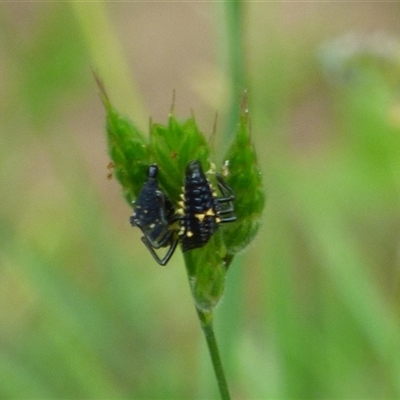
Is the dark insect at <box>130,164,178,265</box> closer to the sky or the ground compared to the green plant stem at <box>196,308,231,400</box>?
closer to the sky

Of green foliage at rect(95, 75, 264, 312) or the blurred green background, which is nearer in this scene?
green foliage at rect(95, 75, 264, 312)

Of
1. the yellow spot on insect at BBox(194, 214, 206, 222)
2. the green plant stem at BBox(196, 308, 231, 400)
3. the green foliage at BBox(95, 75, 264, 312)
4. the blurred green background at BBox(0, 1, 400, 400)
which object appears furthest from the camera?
the blurred green background at BBox(0, 1, 400, 400)

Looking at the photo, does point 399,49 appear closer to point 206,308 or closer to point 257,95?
point 257,95

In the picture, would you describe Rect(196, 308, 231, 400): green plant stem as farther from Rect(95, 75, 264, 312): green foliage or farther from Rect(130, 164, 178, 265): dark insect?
Rect(130, 164, 178, 265): dark insect

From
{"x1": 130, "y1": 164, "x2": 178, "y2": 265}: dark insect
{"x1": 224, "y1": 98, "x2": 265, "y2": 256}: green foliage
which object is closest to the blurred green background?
{"x1": 130, "y1": 164, "x2": 178, "y2": 265}: dark insect

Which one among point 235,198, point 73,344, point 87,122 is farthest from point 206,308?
point 87,122

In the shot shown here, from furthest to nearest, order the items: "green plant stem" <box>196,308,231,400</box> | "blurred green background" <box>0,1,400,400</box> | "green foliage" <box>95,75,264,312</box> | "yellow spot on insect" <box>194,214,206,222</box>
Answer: "blurred green background" <box>0,1,400,400</box> < "yellow spot on insect" <box>194,214,206,222</box> < "green foliage" <box>95,75,264,312</box> < "green plant stem" <box>196,308,231,400</box>
